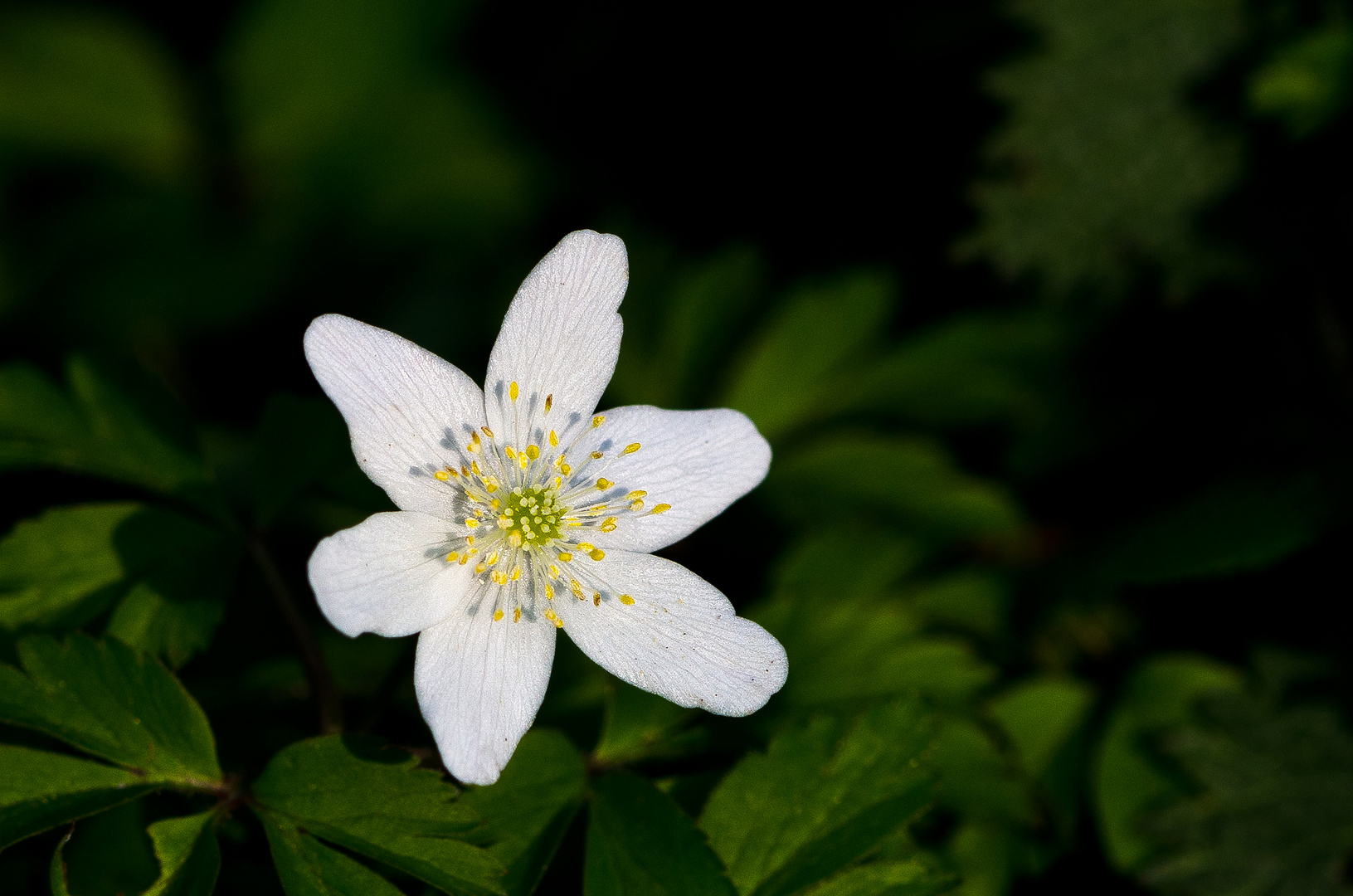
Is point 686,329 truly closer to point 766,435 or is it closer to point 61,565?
point 766,435

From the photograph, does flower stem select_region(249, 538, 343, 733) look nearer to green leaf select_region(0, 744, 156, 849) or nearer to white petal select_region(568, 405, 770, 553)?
green leaf select_region(0, 744, 156, 849)

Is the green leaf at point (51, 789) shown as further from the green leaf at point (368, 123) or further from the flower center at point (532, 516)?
the green leaf at point (368, 123)

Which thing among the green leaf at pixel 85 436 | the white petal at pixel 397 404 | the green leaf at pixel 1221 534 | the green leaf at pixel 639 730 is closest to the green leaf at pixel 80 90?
the green leaf at pixel 85 436

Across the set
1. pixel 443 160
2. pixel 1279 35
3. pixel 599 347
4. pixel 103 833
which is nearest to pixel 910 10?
pixel 1279 35

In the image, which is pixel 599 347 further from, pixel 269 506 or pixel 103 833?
pixel 103 833

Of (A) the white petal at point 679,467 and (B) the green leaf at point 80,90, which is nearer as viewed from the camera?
(A) the white petal at point 679,467

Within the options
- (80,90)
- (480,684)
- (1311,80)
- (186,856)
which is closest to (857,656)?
(480,684)
